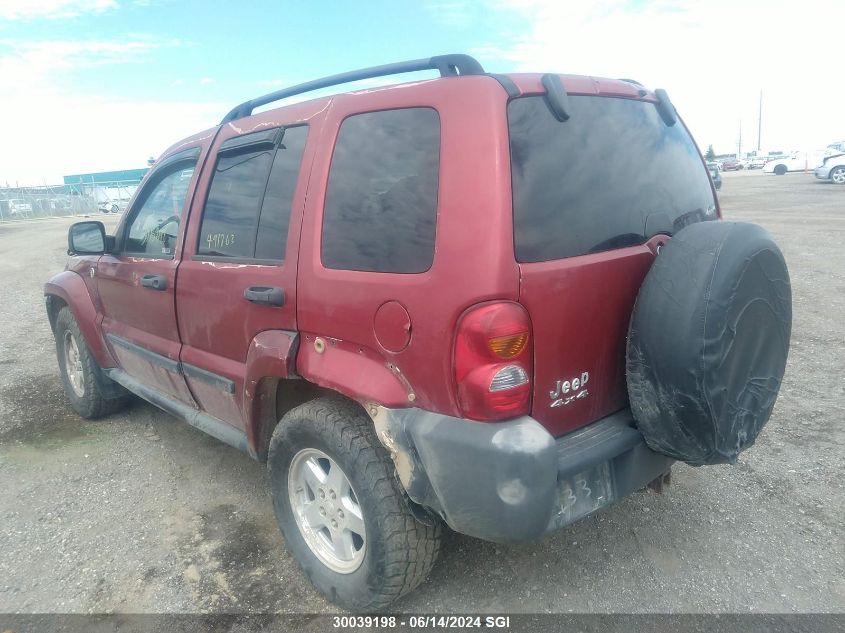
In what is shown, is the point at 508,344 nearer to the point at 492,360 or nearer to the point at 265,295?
the point at 492,360

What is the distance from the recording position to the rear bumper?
1896 mm

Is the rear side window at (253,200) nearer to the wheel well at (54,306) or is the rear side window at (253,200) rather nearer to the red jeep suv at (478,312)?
the red jeep suv at (478,312)

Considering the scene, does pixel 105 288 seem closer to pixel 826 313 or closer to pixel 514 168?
pixel 514 168

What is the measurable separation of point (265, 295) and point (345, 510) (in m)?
0.92

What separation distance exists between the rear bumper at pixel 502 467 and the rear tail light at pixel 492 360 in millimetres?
57

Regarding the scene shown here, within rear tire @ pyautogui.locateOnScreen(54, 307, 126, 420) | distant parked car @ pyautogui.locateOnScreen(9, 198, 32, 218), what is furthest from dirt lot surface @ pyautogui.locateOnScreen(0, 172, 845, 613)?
distant parked car @ pyautogui.locateOnScreen(9, 198, 32, 218)

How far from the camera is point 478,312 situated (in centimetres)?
190

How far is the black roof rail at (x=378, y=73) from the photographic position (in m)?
2.16

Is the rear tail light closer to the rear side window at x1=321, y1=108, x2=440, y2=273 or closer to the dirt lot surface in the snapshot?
the rear side window at x1=321, y1=108, x2=440, y2=273

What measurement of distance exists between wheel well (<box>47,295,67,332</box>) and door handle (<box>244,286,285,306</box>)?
2.78 m

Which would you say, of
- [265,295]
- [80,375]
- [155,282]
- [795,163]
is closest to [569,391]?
[265,295]

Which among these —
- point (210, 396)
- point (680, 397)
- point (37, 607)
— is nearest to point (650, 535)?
point (680, 397)

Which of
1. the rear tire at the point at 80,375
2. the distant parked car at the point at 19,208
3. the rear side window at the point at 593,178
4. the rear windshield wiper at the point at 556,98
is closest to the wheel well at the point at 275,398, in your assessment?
the rear side window at the point at 593,178

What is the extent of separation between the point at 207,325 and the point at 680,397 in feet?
6.99
